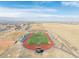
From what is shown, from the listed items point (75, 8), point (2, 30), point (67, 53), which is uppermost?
point (75, 8)

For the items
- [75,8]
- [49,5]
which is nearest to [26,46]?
[49,5]

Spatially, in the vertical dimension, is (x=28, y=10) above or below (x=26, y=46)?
above

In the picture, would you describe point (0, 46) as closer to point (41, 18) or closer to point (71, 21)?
point (41, 18)
